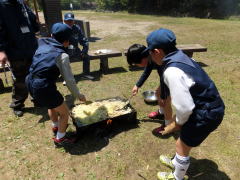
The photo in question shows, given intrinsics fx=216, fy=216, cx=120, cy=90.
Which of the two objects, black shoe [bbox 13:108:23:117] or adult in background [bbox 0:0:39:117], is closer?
adult in background [bbox 0:0:39:117]

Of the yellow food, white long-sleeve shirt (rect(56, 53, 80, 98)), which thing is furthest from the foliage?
white long-sleeve shirt (rect(56, 53, 80, 98))

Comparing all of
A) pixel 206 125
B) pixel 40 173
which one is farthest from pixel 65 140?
pixel 206 125

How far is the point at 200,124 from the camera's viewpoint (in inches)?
98.3

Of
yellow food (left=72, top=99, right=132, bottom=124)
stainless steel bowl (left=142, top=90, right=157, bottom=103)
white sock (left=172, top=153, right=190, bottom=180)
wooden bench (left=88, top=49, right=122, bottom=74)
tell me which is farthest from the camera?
wooden bench (left=88, top=49, right=122, bottom=74)

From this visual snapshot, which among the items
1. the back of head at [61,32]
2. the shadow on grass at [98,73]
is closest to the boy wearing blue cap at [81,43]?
the shadow on grass at [98,73]

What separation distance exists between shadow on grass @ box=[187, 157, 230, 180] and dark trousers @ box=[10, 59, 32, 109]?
12.9ft

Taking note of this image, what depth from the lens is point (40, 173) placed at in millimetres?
3512

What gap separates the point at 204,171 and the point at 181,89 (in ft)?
6.27

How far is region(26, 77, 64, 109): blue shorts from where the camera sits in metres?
3.36

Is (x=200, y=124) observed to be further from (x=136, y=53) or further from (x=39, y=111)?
(x=39, y=111)

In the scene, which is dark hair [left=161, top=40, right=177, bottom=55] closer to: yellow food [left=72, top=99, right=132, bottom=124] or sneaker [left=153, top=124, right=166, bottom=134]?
yellow food [left=72, top=99, right=132, bottom=124]

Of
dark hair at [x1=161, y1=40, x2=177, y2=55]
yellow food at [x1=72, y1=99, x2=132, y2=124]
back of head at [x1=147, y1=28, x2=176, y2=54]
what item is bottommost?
yellow food at [x1=72, y1=99, x2=132, y2=124]

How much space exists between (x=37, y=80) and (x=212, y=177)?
310cm

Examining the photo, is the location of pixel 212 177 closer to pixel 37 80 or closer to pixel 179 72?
pixel 179 72
